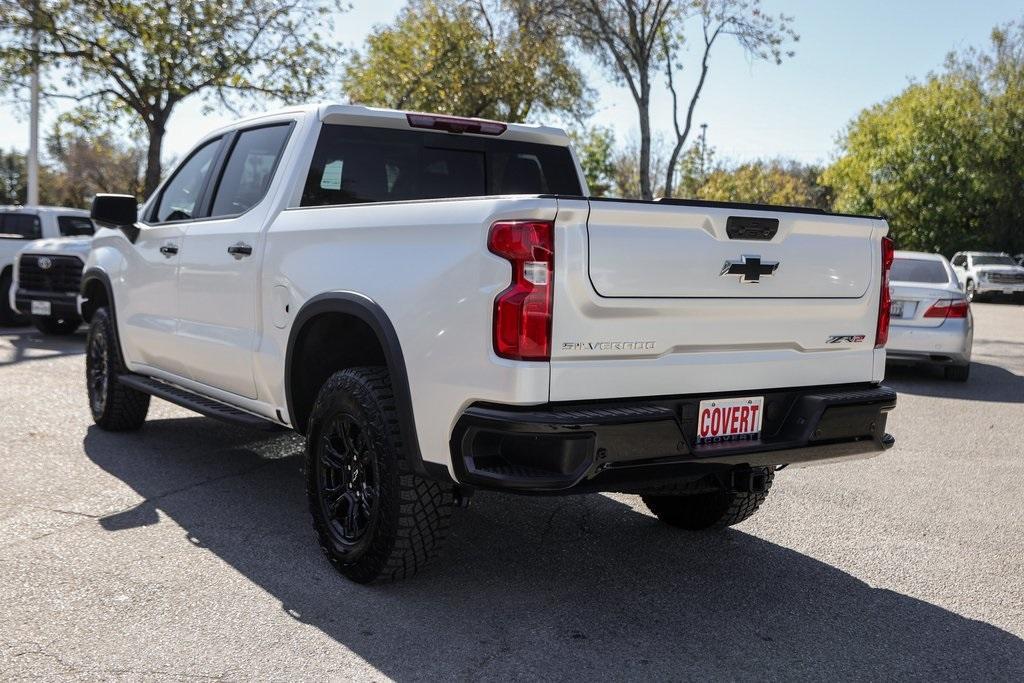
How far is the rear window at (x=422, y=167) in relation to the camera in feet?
16.3

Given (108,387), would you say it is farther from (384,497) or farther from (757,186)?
(757,186)

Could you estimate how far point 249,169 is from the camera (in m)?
5.35

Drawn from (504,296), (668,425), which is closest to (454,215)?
(504,296)

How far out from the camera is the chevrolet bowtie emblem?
3627 mm

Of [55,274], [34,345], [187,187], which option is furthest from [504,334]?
[55,274]

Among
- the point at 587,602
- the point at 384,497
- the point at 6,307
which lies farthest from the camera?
the point at 6,307

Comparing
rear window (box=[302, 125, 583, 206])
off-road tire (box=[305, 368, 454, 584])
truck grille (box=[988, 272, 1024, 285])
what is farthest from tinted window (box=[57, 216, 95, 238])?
truck grille (box=[988, 272, 1024, 285])

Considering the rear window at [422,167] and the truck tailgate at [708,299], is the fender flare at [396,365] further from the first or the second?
the rear window at [422,167]


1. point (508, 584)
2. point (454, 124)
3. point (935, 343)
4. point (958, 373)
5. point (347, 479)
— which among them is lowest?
point (958, 373)

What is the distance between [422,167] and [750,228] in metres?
2.13

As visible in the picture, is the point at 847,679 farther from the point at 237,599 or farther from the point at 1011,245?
the point at 1011,245

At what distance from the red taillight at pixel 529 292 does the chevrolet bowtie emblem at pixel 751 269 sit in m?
0.77

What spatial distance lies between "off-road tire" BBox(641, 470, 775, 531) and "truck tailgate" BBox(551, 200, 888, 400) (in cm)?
93

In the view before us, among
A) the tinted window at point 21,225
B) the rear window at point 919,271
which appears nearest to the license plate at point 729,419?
the rear window at point 919,271
